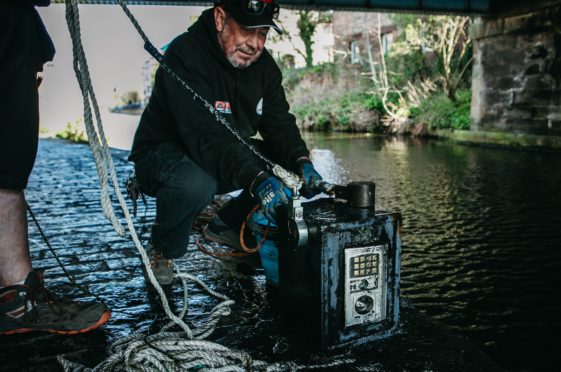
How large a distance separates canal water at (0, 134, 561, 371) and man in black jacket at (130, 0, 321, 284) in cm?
49

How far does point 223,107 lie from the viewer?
9.80ft

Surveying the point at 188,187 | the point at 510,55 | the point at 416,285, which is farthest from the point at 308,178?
the point at 510,55

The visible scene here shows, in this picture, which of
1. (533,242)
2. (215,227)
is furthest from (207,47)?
(533,242)

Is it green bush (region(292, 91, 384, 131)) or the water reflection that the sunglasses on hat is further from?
green bush (region(292, 91, 384, 131))

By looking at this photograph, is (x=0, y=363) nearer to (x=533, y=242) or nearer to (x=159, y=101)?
(x=159, y=101)

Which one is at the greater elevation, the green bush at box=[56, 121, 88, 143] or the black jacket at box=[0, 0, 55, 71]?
the black jacket at box=[0, 0, 55, 71]

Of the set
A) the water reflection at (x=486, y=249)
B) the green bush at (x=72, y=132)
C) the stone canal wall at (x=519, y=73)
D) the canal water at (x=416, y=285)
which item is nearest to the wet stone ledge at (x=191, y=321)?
the canal water at (x=416, y=285)

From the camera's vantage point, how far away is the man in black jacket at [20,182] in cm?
218

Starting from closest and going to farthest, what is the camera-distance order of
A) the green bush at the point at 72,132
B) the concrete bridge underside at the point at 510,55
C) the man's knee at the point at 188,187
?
the man's knee at the point at 188,187 < the concrete bridge underside at the point at 510,55 < the green bush at the point at 72,132

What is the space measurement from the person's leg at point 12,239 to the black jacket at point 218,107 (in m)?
0.94

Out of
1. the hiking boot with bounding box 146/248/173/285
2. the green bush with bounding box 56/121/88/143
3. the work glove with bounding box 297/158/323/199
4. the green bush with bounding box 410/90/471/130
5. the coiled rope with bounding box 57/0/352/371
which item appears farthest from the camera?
the green bush with bounding box 56/121/88/143

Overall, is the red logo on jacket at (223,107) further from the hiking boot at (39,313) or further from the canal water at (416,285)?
the hiking boot at (39,313)

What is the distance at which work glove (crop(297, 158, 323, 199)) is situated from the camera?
8.68 feet

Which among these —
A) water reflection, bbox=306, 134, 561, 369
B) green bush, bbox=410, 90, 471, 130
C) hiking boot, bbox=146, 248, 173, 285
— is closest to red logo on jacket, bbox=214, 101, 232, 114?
hiking boot, bbox=146, 248, 173, 285
